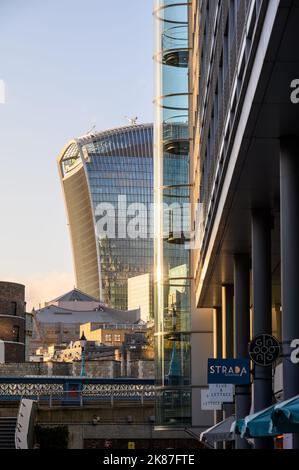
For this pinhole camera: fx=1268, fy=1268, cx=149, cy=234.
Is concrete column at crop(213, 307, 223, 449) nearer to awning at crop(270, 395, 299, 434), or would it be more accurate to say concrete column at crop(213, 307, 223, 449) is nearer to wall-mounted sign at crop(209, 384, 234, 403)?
wall-mounted sign at crop(209, 384, 234, 403)

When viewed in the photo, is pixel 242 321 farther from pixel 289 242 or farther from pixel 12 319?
pixel 12 319

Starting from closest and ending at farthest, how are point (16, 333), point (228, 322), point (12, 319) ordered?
1. point (228, 322)
2. point (12, 319)
3. point (16, 333)

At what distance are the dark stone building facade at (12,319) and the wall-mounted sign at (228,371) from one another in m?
98.9

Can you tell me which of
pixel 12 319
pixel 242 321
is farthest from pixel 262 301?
pixel 12 319

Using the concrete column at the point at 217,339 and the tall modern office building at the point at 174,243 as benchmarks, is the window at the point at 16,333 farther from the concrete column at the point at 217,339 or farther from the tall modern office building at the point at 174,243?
the concrete column at the point at 217,339

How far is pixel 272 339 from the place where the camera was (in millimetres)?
26078

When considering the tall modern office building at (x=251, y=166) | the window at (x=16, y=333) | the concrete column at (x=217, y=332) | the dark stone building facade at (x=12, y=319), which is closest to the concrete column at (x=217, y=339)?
the concrete column at (x=217, y=332)

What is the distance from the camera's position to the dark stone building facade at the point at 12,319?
129 m

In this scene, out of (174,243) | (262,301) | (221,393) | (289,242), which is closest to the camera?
(289,242)

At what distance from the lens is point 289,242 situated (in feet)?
75.7

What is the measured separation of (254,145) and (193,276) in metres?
31.3

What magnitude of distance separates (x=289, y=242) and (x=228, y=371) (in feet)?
23.8

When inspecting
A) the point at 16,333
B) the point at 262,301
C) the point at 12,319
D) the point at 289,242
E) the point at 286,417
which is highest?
the point at 12,319
